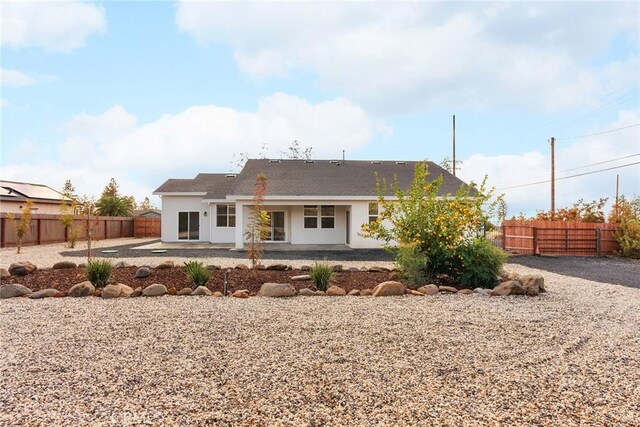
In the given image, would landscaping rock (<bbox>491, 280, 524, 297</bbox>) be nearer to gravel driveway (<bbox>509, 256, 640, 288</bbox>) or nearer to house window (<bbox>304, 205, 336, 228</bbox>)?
gravel driveway (<bbox>509, 256, 640, 288</bbox>)

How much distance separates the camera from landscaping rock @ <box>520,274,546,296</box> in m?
7.64

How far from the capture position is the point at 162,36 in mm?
9258

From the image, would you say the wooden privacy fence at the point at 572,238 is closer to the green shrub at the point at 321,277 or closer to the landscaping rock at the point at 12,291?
the green shrub at the point at 321,277

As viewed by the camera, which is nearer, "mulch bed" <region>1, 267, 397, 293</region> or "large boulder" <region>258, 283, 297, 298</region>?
"large boulder" <region>258, 283, 297, 298</region>

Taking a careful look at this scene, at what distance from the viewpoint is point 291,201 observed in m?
19.0

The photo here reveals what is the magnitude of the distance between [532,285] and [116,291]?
26.3 feet

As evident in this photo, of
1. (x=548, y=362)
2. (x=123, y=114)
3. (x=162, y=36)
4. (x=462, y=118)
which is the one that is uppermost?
(x=462, y=118)

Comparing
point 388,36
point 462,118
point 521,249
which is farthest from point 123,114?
point 462,118

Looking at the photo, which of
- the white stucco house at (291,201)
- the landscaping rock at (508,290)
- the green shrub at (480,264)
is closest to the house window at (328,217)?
the white stucco house at (291,201)

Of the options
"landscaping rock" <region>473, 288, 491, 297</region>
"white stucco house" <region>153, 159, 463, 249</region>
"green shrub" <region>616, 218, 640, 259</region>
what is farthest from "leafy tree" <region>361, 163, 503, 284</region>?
"green shrub" <region>616, 218, 640, 259</region>

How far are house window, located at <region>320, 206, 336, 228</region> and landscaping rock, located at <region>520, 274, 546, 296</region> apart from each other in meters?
13.2

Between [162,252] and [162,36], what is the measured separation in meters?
9.41

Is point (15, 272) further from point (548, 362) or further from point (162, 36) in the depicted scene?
point (548, 362)

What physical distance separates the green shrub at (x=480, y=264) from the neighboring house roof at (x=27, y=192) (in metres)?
29.0
